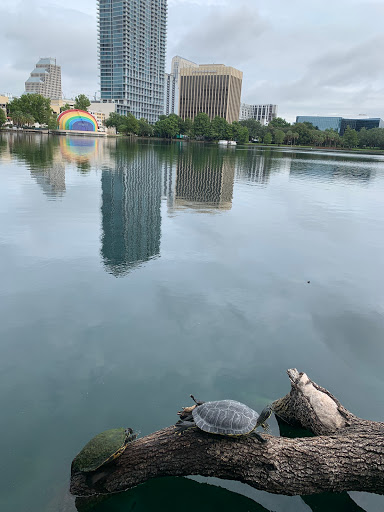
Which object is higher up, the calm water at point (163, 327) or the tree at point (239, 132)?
the tree at point (239, 132)

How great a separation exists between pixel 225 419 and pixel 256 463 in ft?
2.49

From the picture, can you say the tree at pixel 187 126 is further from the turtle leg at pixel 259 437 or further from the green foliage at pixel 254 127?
the turtle leg at pixel 259 437

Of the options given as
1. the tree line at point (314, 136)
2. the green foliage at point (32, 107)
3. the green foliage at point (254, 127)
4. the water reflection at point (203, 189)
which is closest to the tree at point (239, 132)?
the green foliage at point (254, 127)

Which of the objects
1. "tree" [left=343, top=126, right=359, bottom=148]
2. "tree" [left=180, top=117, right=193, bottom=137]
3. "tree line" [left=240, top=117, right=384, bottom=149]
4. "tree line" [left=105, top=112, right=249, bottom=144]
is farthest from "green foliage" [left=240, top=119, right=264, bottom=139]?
"tree" [left=343, top=126, right=359, bottom=148]

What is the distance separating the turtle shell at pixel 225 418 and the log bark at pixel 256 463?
228 millimetres

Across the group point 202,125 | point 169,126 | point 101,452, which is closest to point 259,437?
point 101,452

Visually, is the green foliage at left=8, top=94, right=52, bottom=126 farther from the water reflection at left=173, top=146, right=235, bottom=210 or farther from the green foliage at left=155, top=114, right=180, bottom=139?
the water reflection at left=173, top=146, right=235, bottom=210

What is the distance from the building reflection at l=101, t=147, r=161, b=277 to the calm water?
0.41ft

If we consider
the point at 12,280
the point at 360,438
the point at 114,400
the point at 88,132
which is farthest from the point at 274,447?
the point at 88,132

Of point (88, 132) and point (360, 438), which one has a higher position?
point (88, 132)

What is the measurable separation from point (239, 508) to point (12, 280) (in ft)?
31.7

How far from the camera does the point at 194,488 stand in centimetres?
558

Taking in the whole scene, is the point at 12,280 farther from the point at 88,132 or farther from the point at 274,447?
the point at 88,132

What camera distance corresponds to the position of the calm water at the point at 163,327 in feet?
19.0
